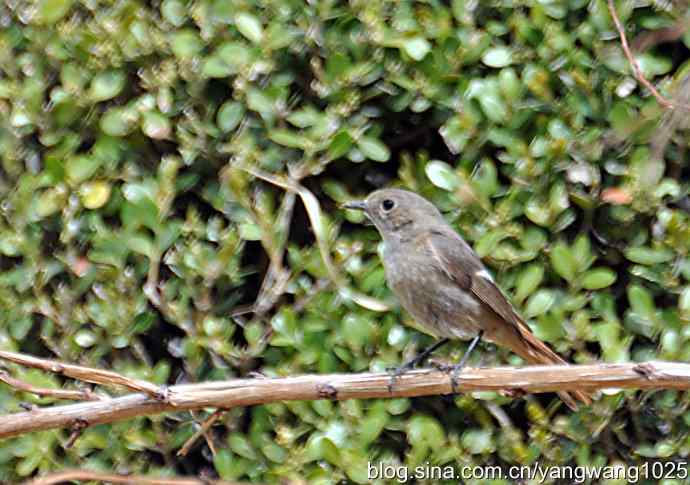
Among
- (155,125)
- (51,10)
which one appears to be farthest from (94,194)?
(51,10)

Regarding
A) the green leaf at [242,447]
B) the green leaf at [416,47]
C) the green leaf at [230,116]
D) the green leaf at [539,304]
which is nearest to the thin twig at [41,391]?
the green leaf at [242,447]

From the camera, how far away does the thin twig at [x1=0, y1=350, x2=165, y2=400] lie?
101 inches

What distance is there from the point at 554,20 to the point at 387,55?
58 centimetres

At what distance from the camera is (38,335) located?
4.02 meters

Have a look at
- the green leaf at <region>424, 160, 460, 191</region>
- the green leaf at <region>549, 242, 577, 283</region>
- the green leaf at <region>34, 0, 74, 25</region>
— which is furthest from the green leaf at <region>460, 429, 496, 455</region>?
the green leaf at <region>34, 0, 74, 25</region>

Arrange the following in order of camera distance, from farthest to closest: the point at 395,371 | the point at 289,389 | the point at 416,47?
1. the point at 416,47
2. the point at 395,371
3. the point at 289,389

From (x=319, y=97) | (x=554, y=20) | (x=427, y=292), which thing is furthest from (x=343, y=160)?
(x=554, y=20)

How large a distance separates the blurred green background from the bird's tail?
0.07 m

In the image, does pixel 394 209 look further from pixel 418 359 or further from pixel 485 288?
pixel 418 359

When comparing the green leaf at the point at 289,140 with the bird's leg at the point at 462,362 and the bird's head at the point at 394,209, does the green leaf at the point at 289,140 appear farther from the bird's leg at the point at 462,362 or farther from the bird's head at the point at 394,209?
the bird's leg at the point at 462,362

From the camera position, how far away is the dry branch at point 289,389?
2.68 m

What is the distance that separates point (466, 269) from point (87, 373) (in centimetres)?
156

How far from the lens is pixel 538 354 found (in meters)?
3.54

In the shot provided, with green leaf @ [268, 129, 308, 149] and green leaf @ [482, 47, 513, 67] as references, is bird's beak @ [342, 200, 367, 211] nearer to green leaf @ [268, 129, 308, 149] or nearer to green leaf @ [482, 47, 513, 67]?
green leaf @ [268, 129, 308, 149]
